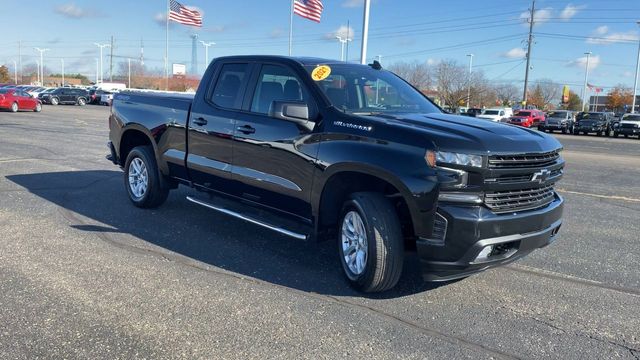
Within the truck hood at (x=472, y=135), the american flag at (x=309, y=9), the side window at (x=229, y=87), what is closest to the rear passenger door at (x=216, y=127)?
the side window at (x=229, y=87)

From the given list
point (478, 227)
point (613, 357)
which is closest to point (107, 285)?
point (478, 227)

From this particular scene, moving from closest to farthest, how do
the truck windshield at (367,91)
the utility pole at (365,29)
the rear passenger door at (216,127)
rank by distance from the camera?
the truck windshield at (367,91) < the rear passenger door at (216,127) < the utility pole at (365,29)

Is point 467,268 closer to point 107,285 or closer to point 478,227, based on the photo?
point 478,227

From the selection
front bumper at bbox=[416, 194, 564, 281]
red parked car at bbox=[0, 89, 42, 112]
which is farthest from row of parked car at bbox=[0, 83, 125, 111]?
front bumper at bbox=[416, 194, 564, 281]

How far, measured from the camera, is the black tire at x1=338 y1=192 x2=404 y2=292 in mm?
4117

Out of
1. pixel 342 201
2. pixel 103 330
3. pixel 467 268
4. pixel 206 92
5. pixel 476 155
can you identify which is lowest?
pixel 103 330

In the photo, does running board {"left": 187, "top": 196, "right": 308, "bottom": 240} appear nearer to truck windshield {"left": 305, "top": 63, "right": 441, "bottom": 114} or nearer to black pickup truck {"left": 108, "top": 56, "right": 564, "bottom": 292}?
black pickup truck {"left": 108, "top": 56, "right": 564, "bottom": 292}

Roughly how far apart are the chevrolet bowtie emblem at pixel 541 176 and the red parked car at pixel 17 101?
3210cm

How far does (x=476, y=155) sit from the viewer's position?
3822mm

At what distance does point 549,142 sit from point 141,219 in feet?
15.2

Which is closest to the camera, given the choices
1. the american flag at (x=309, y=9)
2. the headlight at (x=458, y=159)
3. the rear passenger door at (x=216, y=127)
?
the headlight at (x=458, y=159)

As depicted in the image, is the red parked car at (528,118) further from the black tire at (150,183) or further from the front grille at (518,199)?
the front grille at (518,199)

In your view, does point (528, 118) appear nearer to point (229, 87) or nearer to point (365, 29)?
point (365, 29)

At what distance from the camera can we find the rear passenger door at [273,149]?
4.81m
